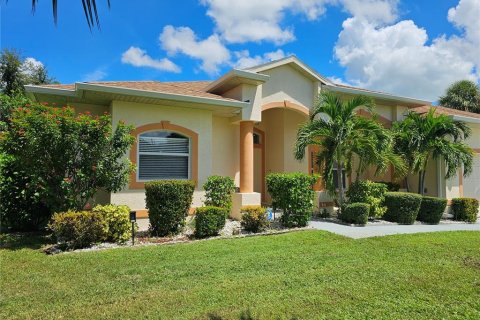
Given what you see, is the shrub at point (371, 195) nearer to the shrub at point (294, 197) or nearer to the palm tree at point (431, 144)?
the shrub at point (294, 197)

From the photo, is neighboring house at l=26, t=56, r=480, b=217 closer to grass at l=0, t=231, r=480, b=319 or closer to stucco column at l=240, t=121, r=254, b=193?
stucco column at l=240, t=121, r=254, b=193

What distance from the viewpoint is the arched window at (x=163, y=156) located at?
11.0 meters

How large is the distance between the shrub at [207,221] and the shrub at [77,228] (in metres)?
2.42

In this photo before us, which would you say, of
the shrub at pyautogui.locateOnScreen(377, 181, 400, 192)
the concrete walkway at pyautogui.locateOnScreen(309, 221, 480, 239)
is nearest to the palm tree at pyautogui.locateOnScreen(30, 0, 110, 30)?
the concrete walkway at pyautogui.locateOnScreen(309, 221, 480, 239)

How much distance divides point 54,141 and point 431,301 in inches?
328

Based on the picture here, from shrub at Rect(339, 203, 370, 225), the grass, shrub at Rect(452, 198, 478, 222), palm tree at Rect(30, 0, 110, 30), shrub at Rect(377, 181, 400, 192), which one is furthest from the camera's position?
shrub at Rect(377, 181, 400, 192)

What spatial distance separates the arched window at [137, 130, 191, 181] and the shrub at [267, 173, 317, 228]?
3.31m

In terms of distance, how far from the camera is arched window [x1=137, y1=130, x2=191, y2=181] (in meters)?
11.0

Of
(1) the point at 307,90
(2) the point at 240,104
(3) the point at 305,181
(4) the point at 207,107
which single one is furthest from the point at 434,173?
(4) the point at 207,107

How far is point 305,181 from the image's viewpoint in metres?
10.5

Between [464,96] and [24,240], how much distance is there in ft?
108

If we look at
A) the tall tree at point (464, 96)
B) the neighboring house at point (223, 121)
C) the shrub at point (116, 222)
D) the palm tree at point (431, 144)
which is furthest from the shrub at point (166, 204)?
the tall tree at point (464, 96)

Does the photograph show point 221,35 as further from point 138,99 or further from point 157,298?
point 157,298

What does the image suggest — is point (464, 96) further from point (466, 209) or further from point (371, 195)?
point (371, 195)
